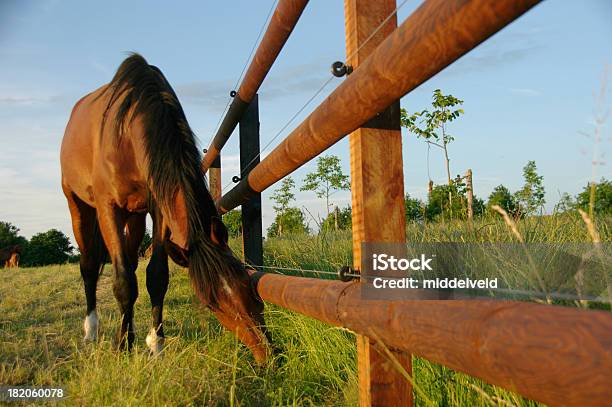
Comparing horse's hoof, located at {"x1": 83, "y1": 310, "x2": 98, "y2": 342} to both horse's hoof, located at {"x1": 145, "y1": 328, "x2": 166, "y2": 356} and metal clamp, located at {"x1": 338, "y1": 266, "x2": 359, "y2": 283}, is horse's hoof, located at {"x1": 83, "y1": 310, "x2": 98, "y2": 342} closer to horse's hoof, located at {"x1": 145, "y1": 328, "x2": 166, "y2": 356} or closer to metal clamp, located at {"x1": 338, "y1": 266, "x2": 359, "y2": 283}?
horse's hoof, located at {"x1": 145, "y1": 328, "x2": 166, "y2": 356}

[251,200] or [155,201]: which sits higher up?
[251,200]

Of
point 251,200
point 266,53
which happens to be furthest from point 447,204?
point 266,53

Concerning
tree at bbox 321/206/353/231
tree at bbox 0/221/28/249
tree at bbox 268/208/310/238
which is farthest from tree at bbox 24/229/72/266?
tree at bbox 321/206/353/231

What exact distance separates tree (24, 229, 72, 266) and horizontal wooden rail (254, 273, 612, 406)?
165 feet

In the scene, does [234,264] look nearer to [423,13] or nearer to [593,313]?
[423,13]

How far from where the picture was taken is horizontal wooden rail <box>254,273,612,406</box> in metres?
0.78

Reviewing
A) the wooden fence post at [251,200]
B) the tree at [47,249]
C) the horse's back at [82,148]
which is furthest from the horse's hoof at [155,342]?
the tree at [47,249]

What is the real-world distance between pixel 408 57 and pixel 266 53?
2.19 metres

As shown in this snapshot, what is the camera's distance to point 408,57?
3.90 ft

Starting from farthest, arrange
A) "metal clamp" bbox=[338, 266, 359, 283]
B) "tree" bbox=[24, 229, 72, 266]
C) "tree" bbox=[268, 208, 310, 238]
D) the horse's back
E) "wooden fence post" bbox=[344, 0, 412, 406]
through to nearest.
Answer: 1. "tree" bbox=[24, 229, 72, 266]
2. "tree" bbox=[268, 208, 310, 238]
3. the horse's back
4. "metal clamp" bbox=[338, 266, 359, 283]
5. "wooden fence post" bbox=[344, 0, 412, 406]

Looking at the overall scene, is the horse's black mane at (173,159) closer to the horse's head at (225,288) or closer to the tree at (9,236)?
the horse's head at (225,288)

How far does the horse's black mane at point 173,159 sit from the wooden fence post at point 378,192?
4.46 feet

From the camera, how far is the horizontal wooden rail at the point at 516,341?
0.78 metres

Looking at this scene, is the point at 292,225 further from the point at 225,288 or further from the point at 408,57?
the point at 408,57
